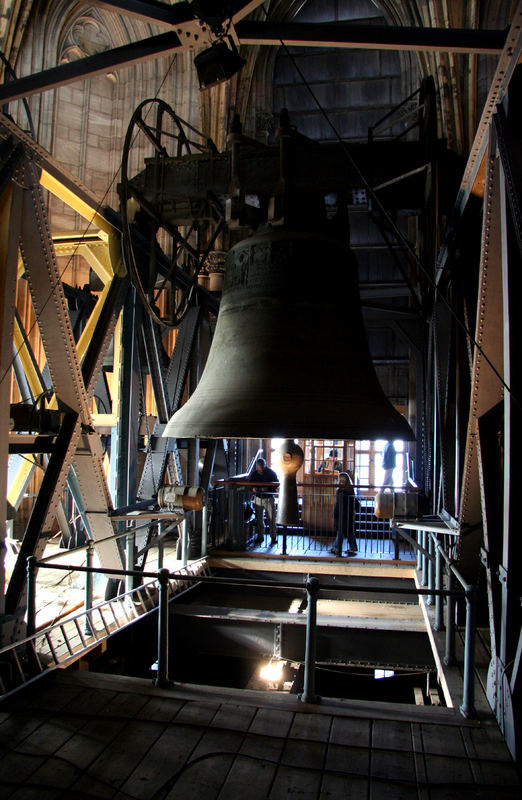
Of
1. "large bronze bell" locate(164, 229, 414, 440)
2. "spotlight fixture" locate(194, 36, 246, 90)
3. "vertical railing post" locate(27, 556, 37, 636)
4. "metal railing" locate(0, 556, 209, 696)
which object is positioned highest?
"spotlight fixture" locate(194, 36, 246, 90)

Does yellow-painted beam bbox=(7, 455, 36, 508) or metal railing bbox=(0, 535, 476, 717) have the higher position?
yellow-painted beam bbox=(7, 455, 36, 508)

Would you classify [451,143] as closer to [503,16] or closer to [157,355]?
[503,16]

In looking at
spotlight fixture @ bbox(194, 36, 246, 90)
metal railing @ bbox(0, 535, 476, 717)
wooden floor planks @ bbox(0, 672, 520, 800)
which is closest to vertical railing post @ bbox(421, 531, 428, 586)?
metal railing @ bbox(0, 535, 476, 717)

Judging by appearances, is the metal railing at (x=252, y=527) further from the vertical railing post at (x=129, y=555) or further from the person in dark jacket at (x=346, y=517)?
the vertical railing post at (x=129, y=555)

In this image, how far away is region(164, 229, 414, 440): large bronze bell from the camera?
3.04 m

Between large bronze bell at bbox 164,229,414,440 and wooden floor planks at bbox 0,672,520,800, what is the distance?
173 centimetres

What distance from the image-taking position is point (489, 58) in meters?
12.5

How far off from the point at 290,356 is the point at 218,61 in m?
2.07

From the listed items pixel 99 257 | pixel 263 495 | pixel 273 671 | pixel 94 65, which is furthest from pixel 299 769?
pixel 263 495

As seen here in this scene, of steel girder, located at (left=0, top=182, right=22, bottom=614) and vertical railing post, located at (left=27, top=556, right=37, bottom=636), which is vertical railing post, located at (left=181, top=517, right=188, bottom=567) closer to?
vertical railing post, located at (left=27, top=556, right=37, bottom=636)

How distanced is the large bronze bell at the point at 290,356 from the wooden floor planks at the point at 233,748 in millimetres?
1728

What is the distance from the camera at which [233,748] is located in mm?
Answer: 3074

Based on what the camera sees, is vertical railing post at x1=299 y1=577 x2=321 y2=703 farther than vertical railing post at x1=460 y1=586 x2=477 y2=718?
Yes

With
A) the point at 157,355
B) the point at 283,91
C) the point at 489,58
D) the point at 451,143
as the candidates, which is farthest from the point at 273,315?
the point at 283,91
